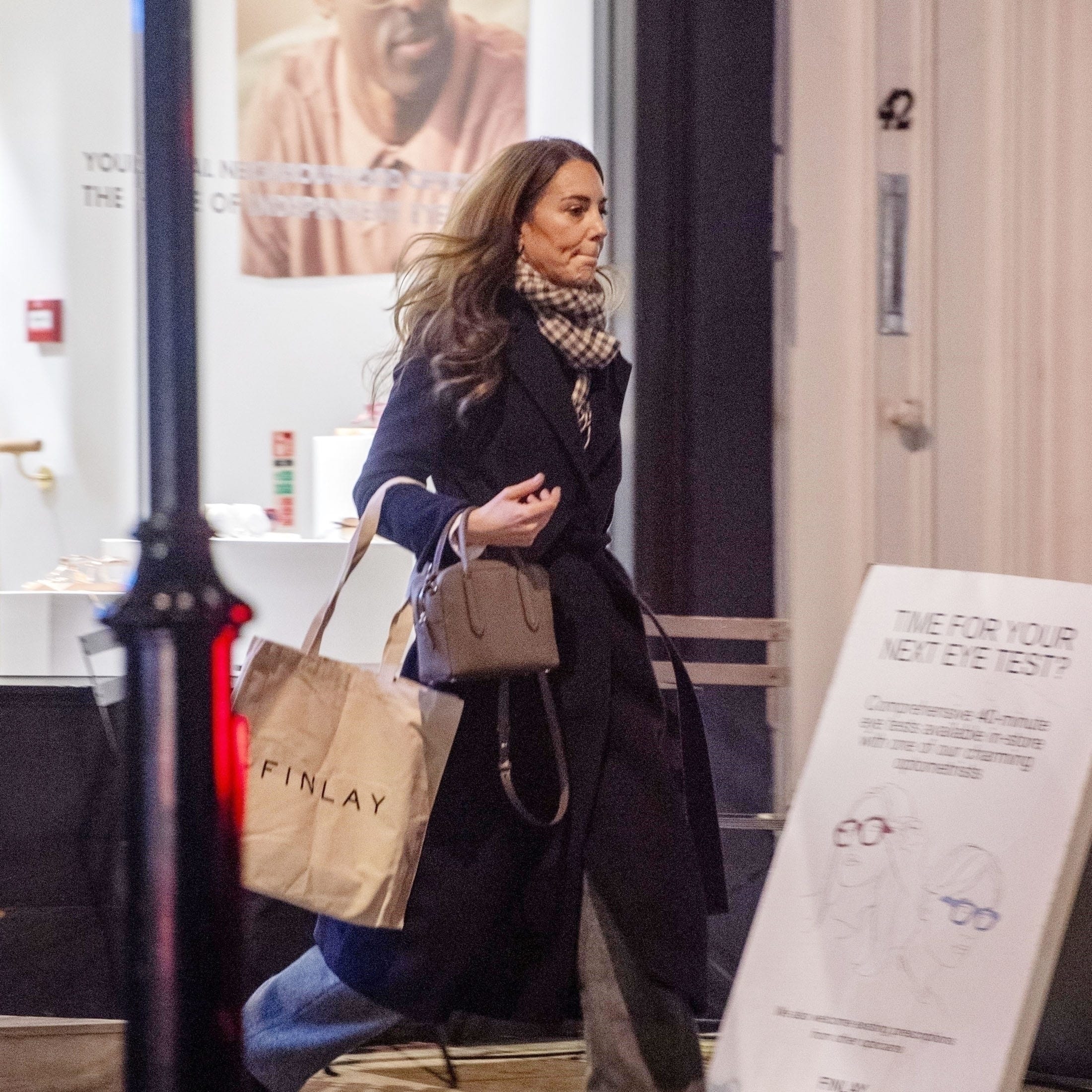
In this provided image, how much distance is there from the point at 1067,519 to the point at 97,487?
2.96 meters

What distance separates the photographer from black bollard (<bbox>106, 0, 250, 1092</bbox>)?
143cm

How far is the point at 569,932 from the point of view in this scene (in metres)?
2.38

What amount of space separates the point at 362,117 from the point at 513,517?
2.60 m

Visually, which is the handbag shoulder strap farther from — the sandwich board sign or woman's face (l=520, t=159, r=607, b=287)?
the sandwich board sign

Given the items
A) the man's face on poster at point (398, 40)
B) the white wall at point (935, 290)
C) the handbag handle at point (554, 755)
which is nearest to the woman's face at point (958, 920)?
the handbag handle at point (554, 755)

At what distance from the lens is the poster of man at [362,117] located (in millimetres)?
4312

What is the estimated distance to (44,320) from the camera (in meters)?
4.39

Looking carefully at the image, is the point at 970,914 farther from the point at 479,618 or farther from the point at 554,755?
the point at 479,618

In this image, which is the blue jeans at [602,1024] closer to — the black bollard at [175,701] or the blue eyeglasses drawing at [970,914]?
the blue eyeglasses drawing at [970,914]

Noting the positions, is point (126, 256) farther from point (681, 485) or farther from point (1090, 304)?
point (1090, 304)

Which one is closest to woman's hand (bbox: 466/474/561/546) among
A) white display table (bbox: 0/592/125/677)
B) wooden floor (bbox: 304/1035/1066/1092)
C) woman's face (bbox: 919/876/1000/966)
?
woman's face (bbox: 919/876/1000/966)

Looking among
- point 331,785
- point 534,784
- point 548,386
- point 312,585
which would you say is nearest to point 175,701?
point 331,785

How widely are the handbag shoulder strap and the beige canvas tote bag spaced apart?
1 centimetres

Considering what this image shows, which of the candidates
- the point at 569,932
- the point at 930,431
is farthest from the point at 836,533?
the point at 569,932
